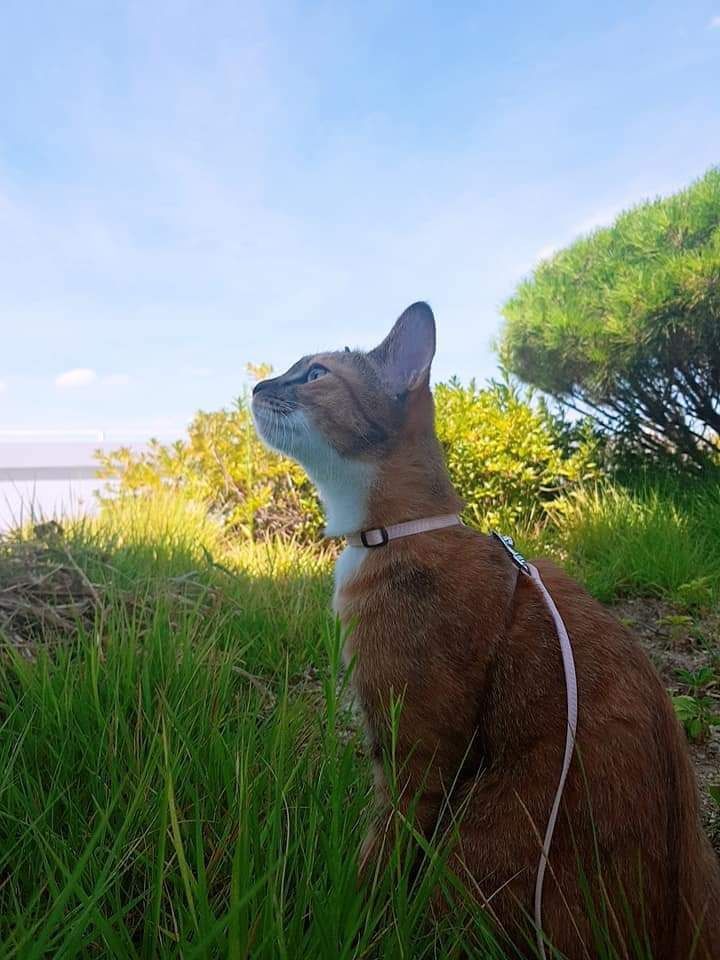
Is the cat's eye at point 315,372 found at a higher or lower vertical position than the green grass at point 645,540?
higher

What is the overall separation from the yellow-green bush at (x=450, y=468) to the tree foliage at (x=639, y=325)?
1.58 ft

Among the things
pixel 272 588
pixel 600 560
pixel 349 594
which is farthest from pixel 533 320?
pixel 349 594

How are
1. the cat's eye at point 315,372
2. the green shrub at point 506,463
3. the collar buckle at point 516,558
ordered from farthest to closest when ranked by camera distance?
the green shrub at point 506,463 → the cat's eye at point 315,372 → the collar buckle at point 516,558

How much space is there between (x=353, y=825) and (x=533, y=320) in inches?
231

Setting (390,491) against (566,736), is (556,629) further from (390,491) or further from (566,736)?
(390,491)

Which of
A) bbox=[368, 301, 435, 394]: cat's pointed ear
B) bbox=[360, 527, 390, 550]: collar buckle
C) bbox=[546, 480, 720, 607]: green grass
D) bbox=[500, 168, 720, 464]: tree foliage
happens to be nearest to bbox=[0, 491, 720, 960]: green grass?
bbox=[360, 527, 390, 550]: collar buckle

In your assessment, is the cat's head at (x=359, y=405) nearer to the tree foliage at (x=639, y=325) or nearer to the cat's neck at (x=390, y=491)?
the cat's neck at (x=390, y=491)

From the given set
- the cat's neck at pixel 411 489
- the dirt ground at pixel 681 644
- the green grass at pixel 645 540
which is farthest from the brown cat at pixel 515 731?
the green grass at pixel 645 540

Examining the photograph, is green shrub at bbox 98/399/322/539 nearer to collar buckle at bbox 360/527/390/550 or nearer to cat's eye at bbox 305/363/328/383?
cat's eye at bbox 305/363/328/383

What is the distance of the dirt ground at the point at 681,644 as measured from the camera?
240 cm

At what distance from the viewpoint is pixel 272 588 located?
3580 mm

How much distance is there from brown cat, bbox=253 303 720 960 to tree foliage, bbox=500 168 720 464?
15.4ft

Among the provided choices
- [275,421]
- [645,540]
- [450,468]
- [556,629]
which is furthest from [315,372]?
[450,468]

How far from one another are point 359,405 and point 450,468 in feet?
13.5
